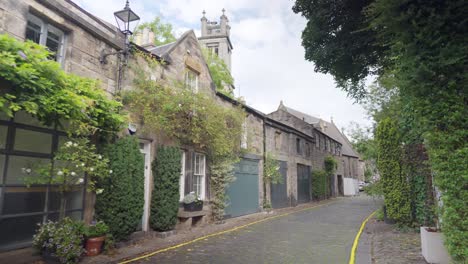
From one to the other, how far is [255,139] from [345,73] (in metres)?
6.97

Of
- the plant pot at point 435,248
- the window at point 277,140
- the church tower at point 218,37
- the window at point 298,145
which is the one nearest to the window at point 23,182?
the plant pot at point 435,248

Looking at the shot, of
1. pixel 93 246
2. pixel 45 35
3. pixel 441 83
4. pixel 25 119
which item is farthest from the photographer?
pixel 45 35

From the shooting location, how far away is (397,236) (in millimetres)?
9594

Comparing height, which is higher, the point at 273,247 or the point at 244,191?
the point at 244,191

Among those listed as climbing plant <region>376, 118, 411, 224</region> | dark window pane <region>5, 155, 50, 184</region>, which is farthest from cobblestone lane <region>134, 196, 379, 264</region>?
dark window pane <region>5, 155, 50, 184</region>

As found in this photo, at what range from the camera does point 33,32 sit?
701 centimetres

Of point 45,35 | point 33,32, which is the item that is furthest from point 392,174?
point 33,32

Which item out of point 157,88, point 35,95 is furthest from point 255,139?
point 35,95

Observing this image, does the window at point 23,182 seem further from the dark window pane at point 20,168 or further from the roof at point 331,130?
the roof at point 331,130

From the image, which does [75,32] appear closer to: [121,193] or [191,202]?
[121,193]

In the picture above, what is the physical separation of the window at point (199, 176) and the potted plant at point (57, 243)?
6.25 m

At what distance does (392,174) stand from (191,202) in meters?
7.62

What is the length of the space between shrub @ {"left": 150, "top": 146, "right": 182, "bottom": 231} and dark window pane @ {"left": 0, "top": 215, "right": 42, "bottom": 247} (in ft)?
11.7

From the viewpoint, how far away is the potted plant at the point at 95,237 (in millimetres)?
7090
